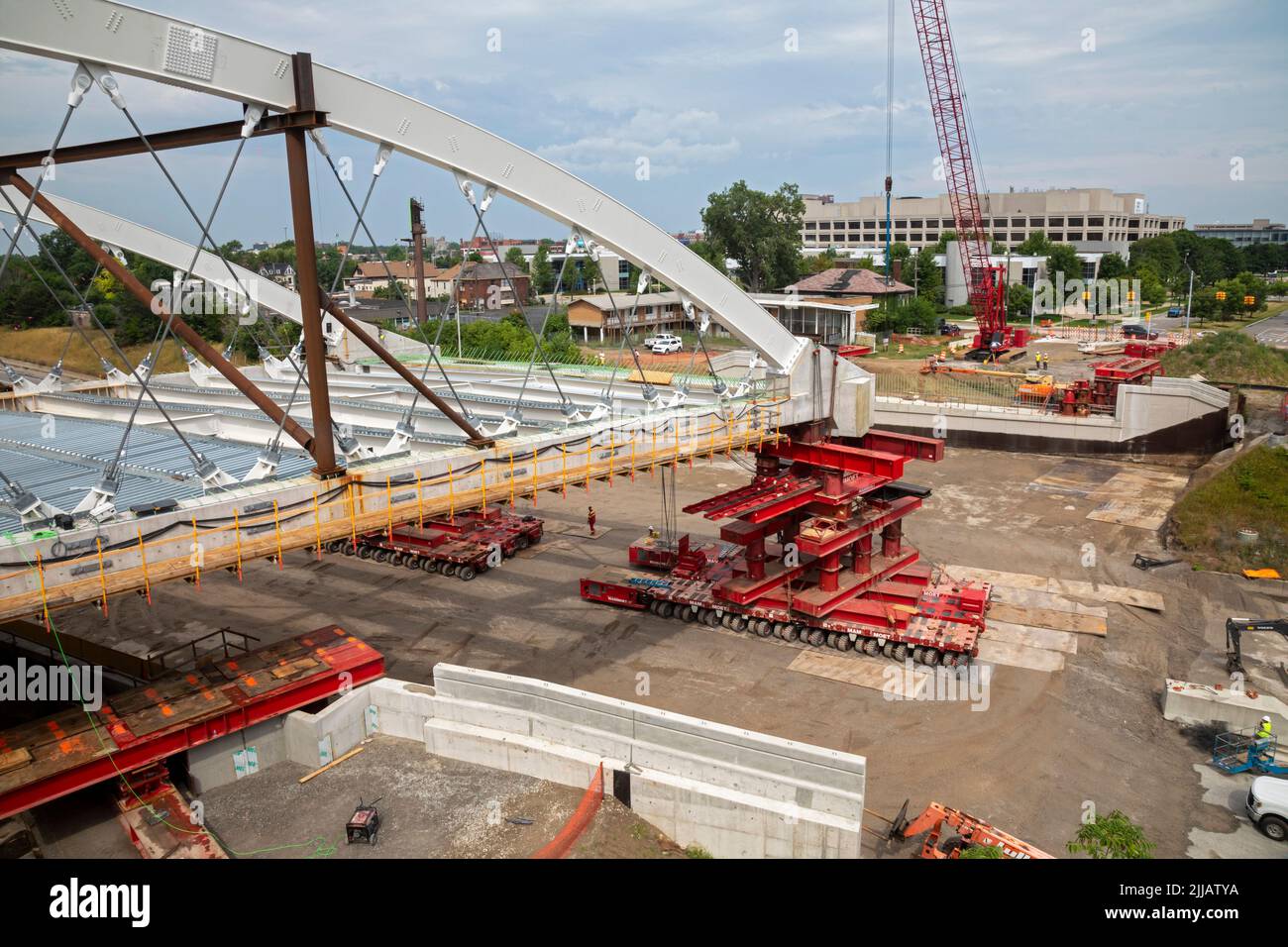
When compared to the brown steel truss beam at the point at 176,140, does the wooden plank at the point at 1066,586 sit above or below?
below

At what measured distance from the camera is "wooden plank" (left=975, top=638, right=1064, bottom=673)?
2161 cm

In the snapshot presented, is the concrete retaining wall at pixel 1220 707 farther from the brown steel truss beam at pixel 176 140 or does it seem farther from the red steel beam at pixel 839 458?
the brown steel truss beam at pixel 176 140

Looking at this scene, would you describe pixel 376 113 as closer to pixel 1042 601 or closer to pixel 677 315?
pixel 1042 601

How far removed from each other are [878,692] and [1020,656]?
422cm

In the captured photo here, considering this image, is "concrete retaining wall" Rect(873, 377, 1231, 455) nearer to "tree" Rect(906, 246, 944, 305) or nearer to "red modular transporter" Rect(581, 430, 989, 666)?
"red modular transporter" Rect(581, 430, 989, 666)

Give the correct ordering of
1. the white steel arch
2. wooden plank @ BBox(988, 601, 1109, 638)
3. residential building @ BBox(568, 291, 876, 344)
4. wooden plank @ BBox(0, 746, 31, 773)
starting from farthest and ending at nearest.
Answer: residential building @ BBox(568, 291, 876, 344) < wooden plank @ BBox(988, 601, 1109, 638) < wooden plank @ BBox(0, 746, 31, 773) < the white steel arch

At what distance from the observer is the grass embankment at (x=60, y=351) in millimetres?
75250

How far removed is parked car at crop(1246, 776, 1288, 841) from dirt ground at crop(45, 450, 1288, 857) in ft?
1.36

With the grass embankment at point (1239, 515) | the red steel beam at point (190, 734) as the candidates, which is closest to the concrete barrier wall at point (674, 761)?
the red steel beam at point (190, 734)

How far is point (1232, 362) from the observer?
51750 millimetres

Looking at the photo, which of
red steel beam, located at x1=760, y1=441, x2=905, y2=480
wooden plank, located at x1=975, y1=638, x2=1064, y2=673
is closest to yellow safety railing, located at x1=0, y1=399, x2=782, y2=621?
red steel beam, located at x1=760, y1=441, x2=905, y2=480

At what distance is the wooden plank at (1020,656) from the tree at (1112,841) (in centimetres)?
849
